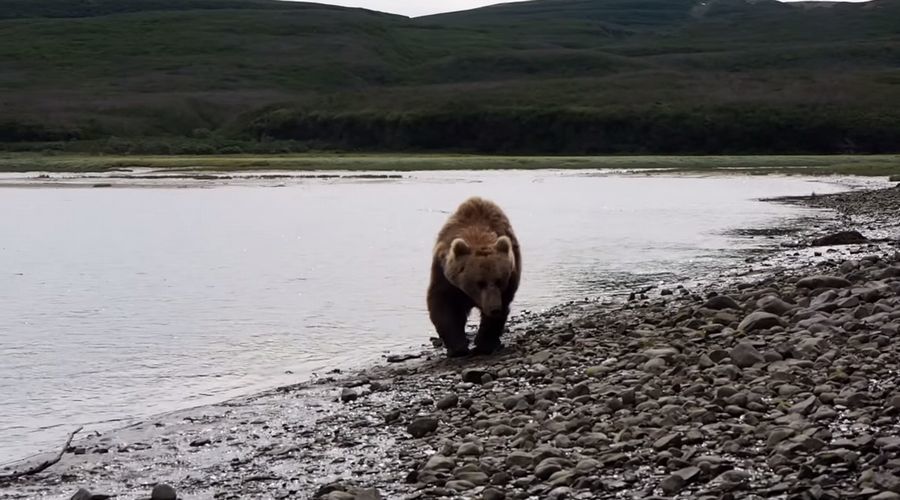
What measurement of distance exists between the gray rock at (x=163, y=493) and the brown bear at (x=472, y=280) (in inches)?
165

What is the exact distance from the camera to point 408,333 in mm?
12922

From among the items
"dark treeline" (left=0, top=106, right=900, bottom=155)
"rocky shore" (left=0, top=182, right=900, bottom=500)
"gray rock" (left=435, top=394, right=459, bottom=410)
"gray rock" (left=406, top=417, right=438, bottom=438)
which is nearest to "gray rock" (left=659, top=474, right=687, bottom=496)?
"rocky shore" (left=0, top=182, right=900, bottom=500)

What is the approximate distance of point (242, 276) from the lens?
18469 millimetres

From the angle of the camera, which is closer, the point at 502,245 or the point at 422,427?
the point at 422,427

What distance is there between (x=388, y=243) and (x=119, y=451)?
16.0 m

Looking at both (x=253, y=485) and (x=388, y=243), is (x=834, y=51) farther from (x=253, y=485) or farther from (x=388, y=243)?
(x=253, y=485)

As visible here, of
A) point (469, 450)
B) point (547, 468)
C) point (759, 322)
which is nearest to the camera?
point (547, 468)

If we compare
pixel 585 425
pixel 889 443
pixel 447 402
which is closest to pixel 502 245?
pixel 447 402

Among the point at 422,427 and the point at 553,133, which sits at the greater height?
the point at 553,133

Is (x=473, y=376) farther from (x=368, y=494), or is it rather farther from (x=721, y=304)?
(x=368, y=494)

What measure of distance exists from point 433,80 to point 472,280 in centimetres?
12481

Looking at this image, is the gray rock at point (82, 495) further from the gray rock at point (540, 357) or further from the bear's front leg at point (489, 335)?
the bear's front leg at point (489, 335)

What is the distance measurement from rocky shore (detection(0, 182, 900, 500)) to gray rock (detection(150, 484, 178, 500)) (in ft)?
0.05

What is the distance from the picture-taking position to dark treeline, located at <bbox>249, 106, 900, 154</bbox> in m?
90.6
